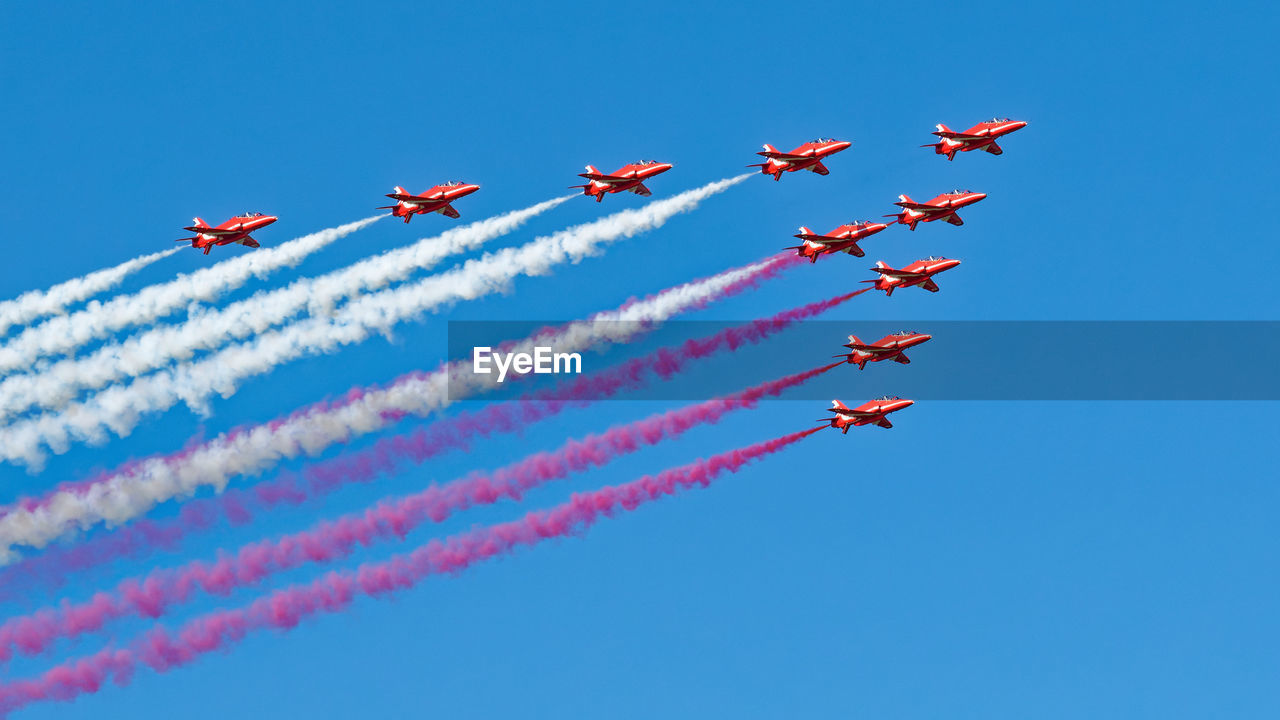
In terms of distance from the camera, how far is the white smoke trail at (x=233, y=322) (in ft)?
367

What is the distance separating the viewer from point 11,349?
114 m

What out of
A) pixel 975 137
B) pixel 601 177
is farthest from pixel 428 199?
pixel 975 137

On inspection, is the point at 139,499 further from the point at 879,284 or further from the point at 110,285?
the point at 879,284

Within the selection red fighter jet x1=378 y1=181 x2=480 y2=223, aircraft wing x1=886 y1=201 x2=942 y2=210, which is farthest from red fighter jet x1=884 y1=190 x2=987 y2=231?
red fighter jet x1=378 y1=181 x2=480 y2=223

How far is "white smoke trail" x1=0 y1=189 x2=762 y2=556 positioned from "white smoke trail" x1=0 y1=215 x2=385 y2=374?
9.02 meters

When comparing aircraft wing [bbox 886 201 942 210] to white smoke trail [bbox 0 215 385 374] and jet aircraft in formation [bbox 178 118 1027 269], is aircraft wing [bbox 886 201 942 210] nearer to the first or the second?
jet aircraft in formation [bbox 178 118 1027 269]

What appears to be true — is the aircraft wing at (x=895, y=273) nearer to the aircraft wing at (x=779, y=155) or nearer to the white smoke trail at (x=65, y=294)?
the aircraft wing at (x=779, y=155)

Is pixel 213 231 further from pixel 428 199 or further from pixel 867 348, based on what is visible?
pixel 867 348

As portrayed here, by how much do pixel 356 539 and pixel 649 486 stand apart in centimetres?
1539

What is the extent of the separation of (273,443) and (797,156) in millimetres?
31516

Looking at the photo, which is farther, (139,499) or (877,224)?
(877,224)

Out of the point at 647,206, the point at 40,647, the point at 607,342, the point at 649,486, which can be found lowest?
the point at 40,647

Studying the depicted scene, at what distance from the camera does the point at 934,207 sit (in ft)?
388

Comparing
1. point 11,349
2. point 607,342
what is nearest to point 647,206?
point 607,342
